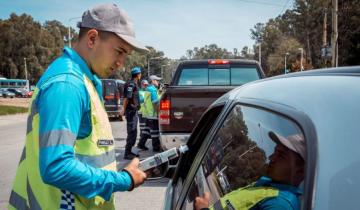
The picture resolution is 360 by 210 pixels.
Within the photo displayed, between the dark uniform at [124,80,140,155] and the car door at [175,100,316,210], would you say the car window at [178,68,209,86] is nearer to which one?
the dark uniform at [124,80,140,155]

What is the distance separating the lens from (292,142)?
1.29 meters

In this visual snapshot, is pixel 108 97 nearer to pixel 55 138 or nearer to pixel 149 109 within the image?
pixel 149 109

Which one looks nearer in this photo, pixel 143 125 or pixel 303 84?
pixel 303 84

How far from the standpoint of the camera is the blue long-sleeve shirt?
1.76 meters

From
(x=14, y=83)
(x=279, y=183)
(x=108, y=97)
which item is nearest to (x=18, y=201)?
(x=279, y=183)

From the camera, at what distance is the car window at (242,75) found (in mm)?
8383

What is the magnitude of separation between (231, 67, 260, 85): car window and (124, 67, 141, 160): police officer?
2.26 meters

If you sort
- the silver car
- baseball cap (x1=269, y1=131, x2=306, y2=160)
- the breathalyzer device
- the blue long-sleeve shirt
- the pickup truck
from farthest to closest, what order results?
the pickup truck, the breathalyzer device, the blue long-sleeve shirt, baseball cap (x1=269, y1=131, x2=306, y2=160), the silver car

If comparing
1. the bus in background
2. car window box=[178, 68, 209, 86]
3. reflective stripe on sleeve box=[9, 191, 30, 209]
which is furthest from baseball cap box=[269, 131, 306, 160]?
the bus in background

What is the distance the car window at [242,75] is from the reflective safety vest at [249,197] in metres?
6.76

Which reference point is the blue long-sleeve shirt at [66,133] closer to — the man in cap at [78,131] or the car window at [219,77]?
the man in cap at [78,131]

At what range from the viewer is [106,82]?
21797mm

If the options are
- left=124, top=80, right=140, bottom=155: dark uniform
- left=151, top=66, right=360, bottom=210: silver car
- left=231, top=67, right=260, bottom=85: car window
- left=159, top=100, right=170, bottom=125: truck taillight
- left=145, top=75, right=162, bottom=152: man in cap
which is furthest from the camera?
left=145, top=75, right=162, bottom=152: man in cap

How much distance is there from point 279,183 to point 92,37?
114 cm
